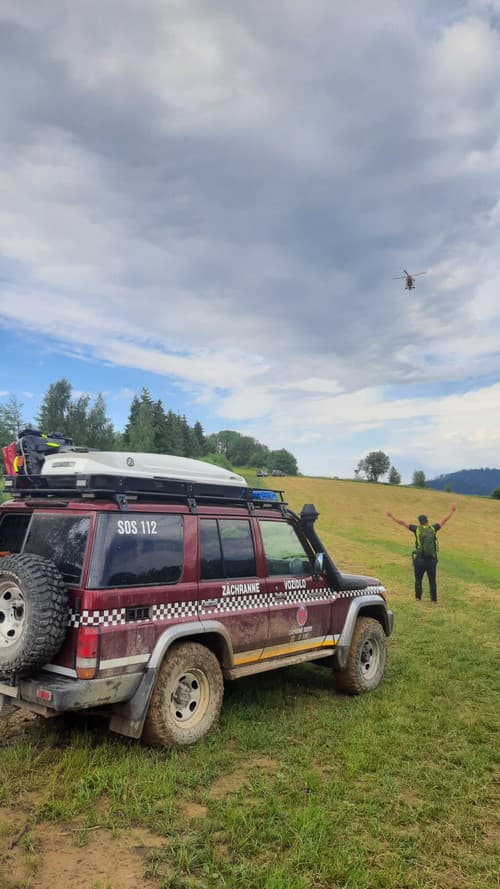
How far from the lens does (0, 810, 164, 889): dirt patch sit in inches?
123

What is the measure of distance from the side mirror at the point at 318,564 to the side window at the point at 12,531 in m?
2.93

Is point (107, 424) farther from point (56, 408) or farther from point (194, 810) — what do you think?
point (194, 810)

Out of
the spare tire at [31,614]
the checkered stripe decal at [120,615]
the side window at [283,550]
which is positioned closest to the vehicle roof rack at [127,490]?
the side window at [283,550]

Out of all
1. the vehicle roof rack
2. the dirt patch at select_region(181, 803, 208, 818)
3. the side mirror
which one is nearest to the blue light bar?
the vehicle roof rack

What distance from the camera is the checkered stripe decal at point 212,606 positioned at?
4.18 metres

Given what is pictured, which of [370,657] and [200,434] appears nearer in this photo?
[370,657]

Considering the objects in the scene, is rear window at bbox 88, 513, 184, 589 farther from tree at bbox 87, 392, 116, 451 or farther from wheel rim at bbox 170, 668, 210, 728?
tree at bbox 87, 392, 116, 451

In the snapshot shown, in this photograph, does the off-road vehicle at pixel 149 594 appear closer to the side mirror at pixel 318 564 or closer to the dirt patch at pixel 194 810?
the side mirror at pixel 318 564

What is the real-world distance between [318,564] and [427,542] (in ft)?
26.5

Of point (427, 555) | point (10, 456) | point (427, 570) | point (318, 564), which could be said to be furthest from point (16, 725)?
point (427, 570)

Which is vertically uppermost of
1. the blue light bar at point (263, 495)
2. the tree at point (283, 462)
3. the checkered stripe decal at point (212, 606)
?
the tree at point (283, 462)

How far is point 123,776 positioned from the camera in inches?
164

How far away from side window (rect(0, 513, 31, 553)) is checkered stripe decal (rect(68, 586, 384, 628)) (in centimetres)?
114

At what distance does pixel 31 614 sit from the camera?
4004 mm
